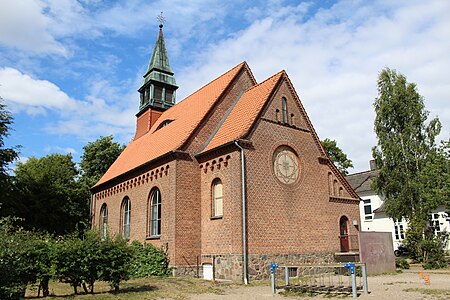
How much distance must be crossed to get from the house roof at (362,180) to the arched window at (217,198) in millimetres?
28395

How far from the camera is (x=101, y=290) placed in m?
13.6

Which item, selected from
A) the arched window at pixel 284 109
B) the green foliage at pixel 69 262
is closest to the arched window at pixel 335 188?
the arched window at pixel 284 109

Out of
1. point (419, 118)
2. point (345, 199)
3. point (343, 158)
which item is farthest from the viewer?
point (343, 158)

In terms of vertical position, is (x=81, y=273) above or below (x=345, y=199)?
below

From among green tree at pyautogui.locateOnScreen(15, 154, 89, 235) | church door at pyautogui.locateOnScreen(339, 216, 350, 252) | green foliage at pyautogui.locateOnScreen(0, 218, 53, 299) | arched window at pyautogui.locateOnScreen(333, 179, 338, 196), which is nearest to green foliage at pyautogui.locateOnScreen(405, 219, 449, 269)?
church door at pyautogui.locateOnScreen(339, 216, 350, 252)

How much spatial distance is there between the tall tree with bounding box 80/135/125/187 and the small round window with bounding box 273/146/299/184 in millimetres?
28245

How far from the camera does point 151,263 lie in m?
18.6

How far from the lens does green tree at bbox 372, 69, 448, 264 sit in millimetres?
27328

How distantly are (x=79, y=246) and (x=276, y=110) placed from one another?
12.0 meters

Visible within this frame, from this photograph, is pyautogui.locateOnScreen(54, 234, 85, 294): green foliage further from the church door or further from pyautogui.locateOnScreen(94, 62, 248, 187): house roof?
the church door

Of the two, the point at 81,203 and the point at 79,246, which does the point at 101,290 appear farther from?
the point at 81,203

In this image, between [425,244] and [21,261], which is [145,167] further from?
[425,244]

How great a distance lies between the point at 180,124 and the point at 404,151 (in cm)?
1707

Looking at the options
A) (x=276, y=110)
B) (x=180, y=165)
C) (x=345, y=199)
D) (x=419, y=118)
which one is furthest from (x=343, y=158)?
(x=180, y=165)
